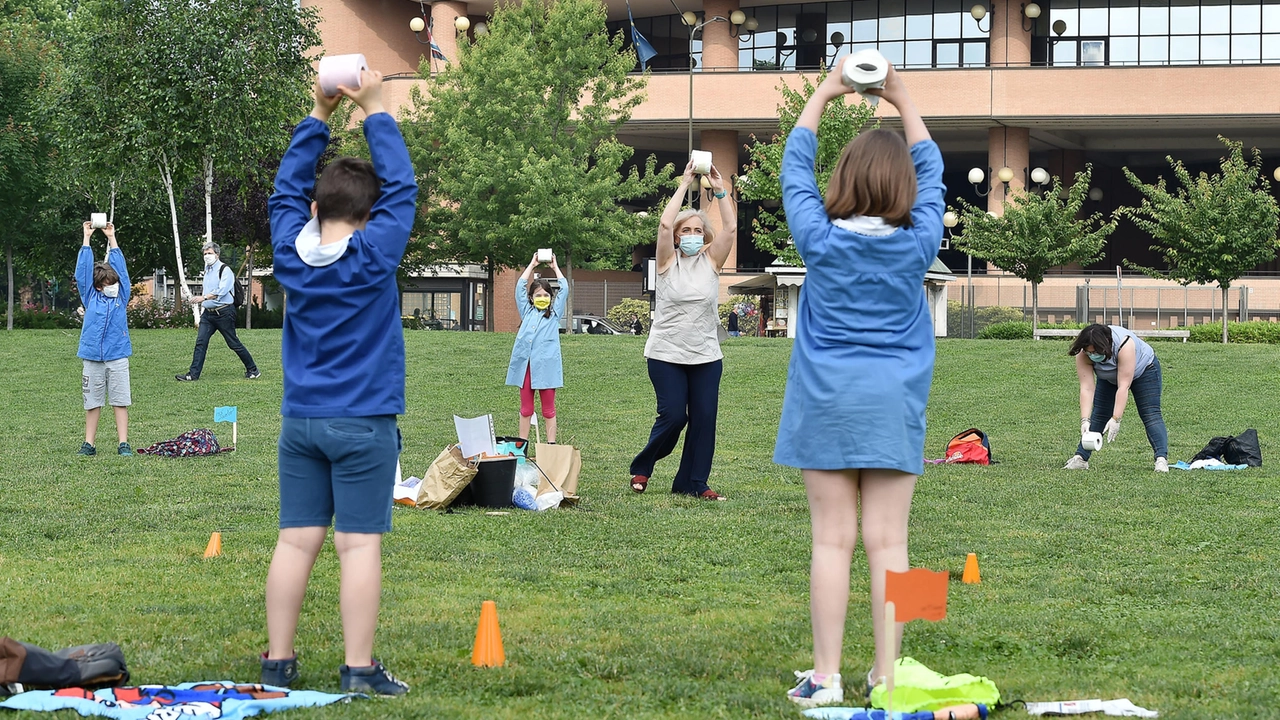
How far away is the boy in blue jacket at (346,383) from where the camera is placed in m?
4.43

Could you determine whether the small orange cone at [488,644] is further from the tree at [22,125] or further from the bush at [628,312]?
the bush at [628,312]

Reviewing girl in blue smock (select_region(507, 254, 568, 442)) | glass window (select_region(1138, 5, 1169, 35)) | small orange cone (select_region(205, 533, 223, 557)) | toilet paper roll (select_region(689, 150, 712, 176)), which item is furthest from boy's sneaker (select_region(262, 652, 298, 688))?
glass window (select_region(1138, 5, 1169, 35))

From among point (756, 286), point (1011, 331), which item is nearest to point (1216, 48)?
point (1011, 331)

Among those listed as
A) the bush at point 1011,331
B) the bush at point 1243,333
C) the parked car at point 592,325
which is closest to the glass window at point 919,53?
the parked car at point 592,325

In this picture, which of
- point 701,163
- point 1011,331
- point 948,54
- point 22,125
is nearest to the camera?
point 701,163

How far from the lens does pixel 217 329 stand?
20.0 metres

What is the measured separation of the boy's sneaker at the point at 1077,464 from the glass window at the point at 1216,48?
1565 inches

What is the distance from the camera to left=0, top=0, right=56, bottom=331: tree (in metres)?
36.5

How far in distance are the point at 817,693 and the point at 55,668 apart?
8.14 feet

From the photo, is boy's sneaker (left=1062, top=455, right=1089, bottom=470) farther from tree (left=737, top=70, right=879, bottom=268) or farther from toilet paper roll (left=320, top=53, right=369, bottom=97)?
tree (left=737, top=70, right=879, bottom=268)

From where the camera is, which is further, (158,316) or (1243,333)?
(158,316)

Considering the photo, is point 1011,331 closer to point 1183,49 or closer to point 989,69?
point 989,69

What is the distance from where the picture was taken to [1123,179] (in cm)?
5744

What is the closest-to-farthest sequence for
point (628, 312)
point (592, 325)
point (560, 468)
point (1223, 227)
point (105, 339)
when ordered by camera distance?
point (560, 468)
point (105, 339)
point (1223, 227)
point (628, 312)
point (592, 325)
